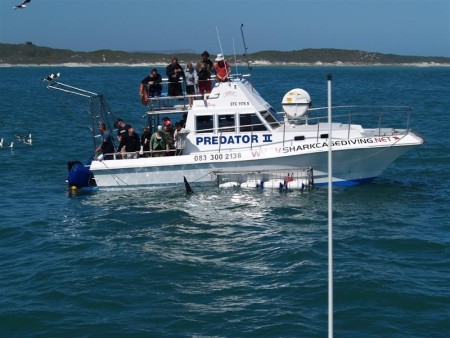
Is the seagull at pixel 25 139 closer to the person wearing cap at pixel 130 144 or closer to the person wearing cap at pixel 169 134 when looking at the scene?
the person wearing cap at pixel 130 144

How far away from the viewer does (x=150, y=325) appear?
40.9ft

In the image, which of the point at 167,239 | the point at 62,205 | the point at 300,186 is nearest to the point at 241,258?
the point at 167,239

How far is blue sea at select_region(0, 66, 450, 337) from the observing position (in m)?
12.6

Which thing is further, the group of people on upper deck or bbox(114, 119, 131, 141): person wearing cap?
the group of people on upper deck

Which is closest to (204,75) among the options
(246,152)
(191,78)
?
(191,78)

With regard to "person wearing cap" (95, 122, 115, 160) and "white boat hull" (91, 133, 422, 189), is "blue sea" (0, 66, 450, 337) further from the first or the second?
"person wearing cap" (95, 122, 115, 160)

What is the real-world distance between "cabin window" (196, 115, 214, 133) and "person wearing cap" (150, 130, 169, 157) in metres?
0.99

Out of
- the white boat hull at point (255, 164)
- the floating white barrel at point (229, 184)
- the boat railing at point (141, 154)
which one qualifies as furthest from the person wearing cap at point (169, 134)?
the floating white barrel at point (229, 184)

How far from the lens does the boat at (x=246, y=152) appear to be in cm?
2106

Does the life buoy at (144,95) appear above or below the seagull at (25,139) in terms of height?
above

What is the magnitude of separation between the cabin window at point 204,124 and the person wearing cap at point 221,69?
1194mm

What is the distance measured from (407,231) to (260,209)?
152 inches

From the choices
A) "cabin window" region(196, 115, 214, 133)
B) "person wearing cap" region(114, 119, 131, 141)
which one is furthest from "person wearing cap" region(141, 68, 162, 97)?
"cabin window" region(196, 115, 214, 133)

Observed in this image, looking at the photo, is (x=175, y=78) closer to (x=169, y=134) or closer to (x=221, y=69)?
(x=221, y=69)
